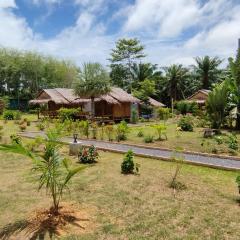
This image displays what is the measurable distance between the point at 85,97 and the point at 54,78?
118ft

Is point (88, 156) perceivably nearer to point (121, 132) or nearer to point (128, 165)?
point (128, 165)

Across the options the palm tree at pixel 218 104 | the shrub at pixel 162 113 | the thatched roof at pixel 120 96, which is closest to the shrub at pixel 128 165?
the palm tree at pixel 218 104

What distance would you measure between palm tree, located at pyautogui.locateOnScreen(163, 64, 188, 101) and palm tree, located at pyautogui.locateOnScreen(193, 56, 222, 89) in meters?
2.09

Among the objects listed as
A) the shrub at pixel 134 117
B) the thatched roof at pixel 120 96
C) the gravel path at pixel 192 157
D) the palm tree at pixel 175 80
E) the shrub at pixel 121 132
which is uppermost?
the palm tree at pixel 175 80

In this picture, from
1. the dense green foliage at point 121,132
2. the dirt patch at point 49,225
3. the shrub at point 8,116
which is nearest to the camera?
the dirt patch at point 49,225

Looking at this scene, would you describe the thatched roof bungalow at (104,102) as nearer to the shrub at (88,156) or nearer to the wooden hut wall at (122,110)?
the wooden hut wall at (122,110)

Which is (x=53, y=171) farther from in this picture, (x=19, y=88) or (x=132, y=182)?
(x=19, y=88)

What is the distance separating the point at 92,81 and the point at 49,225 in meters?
24.3

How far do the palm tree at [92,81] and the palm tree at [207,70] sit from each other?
22781mm

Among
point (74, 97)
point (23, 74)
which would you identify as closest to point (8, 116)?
point (74, 97)

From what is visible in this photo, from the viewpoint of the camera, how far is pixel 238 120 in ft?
74.5

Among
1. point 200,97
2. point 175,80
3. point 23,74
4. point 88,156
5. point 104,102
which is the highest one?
point 23,74

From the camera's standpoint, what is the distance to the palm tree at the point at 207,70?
49031 mm

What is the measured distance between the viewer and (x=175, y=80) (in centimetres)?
5038
